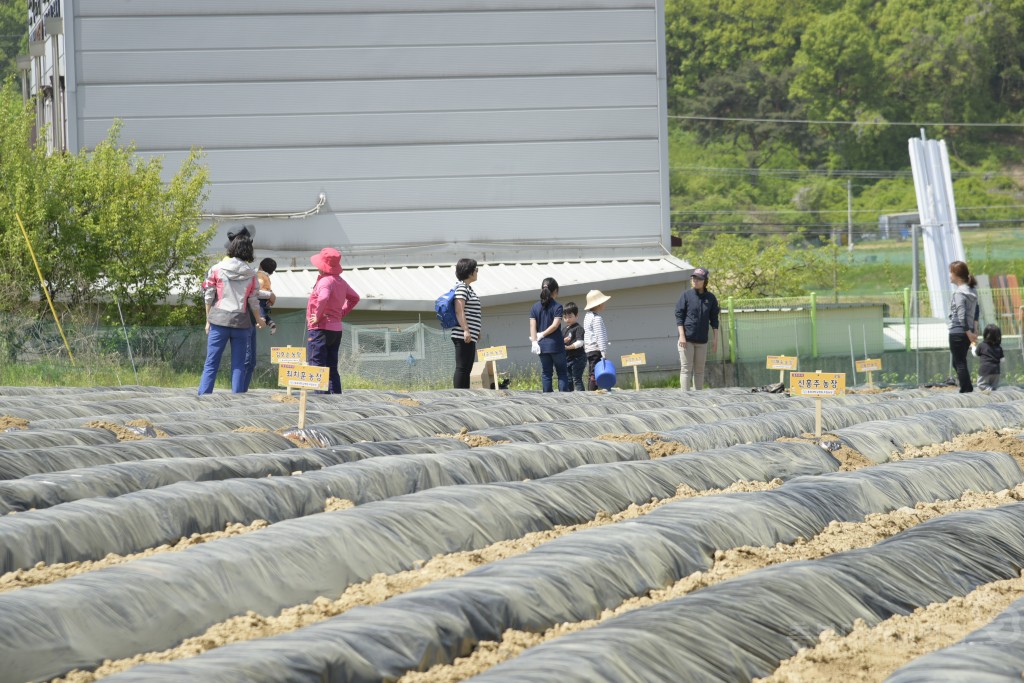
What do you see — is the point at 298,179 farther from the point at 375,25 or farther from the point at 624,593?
the point at 624,593

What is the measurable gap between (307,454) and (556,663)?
2.70 m

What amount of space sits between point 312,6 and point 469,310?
1072 cm

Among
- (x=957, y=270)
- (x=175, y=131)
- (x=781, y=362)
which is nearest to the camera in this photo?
(x=781, y=362)

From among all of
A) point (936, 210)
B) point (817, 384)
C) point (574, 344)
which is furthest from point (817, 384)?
point (936, 210)

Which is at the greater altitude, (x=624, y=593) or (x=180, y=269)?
(x=180, y=269)

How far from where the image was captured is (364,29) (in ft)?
62.7

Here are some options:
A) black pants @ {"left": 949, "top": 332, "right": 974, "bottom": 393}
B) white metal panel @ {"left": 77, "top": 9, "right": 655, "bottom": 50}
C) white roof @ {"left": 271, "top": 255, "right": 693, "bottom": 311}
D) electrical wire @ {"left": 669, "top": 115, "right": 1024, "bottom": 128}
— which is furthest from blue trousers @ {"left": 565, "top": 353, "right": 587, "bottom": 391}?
electrical wire @ {"left": 669, "top": 115, "right": 1024, "bottom": 128}

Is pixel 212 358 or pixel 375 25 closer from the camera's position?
pixel 212 358

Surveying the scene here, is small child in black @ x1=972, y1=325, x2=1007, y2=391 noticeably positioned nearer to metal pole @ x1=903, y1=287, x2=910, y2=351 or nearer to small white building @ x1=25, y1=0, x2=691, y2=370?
small white building @ x1=25, y1=0, x2=691, y2=370

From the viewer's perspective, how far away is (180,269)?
51.6 ft

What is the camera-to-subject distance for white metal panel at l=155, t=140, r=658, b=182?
18.7 m

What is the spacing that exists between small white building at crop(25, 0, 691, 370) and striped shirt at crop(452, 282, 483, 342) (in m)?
8.09

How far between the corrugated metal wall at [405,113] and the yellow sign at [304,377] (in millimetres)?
13188

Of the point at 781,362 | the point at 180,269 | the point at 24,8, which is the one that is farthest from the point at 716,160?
the point at 781,362
